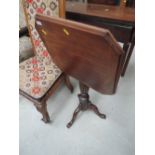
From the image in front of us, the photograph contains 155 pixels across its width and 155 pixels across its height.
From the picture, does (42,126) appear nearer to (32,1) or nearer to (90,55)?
(90,55)

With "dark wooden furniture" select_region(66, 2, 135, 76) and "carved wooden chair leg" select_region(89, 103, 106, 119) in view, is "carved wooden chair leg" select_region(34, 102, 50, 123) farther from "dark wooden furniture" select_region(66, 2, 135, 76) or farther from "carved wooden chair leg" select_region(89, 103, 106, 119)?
"dark wooden furniture" select_region(66, 2, 135, 76)

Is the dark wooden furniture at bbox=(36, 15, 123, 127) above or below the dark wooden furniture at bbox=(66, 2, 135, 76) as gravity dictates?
below

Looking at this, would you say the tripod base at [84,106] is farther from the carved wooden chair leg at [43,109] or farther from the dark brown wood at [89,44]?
the dark brown wood at [89,44]

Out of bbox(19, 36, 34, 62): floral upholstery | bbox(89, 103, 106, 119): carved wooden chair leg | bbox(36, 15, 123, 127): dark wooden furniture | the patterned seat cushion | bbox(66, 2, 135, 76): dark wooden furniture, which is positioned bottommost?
bbox(89, 103, 106, 119): carved wooden chair leg

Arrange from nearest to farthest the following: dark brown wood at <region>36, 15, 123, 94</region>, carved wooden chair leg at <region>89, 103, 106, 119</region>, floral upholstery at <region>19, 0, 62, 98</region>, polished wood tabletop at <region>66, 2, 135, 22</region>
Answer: dark brown wood at <region>36, 15, 123, 94</region>
floral upholstery at <region>19, 0, 62, 98</region>
polished wood tabletop at <region>66, 2, 135, 22</region>
carved wooden chair leg at <region>89, 103, 106, 119</region>

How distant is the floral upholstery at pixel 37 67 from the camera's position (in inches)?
44.5

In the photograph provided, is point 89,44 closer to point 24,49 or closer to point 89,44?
point 89,44

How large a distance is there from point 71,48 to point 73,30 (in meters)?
0.14

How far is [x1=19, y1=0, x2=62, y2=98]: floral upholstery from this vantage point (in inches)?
44.5

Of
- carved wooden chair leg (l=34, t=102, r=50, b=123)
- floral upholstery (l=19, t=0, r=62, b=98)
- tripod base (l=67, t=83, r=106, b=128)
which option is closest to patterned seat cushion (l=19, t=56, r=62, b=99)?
floral upholstery (l=19, t=0, r=62, b=98)

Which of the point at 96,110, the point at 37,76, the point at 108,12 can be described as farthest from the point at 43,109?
the point at 108,12

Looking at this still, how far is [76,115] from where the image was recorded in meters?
1.42

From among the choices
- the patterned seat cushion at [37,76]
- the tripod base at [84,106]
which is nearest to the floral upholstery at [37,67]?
the patterned seat cushion at [37,76]

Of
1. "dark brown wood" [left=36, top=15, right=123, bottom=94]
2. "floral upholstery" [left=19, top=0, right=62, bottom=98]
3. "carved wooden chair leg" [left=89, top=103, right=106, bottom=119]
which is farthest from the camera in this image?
"carved wooden chair leg" [left=89, top=103, right=106, bottom=119]
